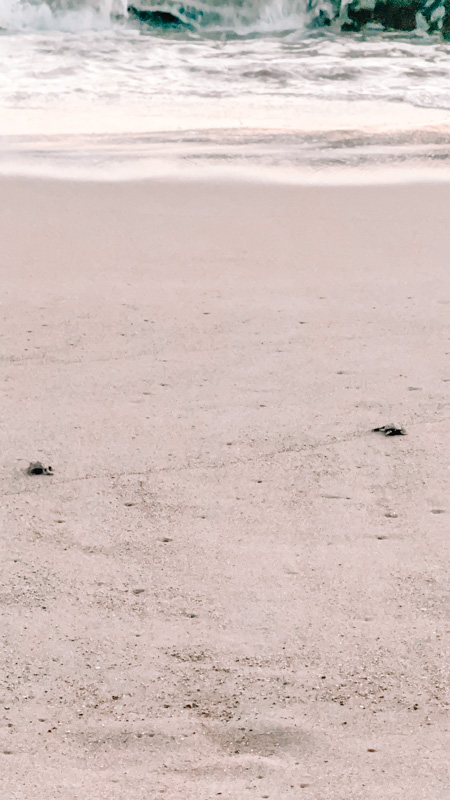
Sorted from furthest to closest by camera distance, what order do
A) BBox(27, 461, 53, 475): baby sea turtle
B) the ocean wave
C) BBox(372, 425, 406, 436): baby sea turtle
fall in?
the ocean wave < BBox(372, 425, 406, 436): baby sea turtle < BBox(27, 461, 53, 475): baby sea turtle

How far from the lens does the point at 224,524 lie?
2104mm

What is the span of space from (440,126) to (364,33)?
4.24 meters

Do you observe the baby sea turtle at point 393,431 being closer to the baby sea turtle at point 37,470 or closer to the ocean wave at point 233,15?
the baby sea turtle at point 37,470

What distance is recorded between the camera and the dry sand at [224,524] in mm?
1531

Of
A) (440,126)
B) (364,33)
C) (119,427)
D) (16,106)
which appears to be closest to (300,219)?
(119,427)

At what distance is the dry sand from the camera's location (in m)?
1.53

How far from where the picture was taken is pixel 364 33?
10.2m

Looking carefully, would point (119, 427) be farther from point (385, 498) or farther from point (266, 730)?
point (266, 730)

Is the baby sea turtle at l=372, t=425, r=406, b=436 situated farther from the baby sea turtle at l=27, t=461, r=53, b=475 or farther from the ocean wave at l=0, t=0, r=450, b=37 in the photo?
the ocean wave at l=0, t=0, r=450, b=37

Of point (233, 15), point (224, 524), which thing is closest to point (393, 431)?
point (224, 524)

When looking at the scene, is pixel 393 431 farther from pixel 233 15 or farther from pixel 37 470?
pixel 233 15

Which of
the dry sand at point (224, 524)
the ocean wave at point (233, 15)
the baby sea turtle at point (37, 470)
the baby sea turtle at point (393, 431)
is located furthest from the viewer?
the ocean wave at point (233, 15)

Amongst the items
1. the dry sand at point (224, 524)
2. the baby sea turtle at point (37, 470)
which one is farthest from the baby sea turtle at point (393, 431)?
the baby sea turtle at point (37, 470)

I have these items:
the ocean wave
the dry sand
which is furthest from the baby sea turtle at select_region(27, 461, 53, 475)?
the ocean wave
